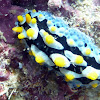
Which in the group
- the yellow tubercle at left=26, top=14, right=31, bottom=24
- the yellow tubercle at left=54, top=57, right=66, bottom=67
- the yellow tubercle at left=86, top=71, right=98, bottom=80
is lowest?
the yellow tubercle at left=86, top=71, right=98, bottom=80

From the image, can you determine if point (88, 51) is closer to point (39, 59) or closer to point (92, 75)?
point (92, 75)

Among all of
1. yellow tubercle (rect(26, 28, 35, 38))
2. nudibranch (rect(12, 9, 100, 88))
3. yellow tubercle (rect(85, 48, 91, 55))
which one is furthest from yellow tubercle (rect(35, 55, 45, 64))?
yellow tubercle (rect(85, 48, 91, 55))

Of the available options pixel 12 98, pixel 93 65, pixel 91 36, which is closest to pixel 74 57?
pixel 93 65

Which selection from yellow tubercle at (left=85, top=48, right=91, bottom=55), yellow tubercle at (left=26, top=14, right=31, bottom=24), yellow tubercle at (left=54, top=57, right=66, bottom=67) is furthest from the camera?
yellow tubercle at (left=26, top=14, right=31, bottom=24)

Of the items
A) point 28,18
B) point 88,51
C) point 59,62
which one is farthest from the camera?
point 28,18

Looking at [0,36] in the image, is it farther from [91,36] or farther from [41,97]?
[91,36]

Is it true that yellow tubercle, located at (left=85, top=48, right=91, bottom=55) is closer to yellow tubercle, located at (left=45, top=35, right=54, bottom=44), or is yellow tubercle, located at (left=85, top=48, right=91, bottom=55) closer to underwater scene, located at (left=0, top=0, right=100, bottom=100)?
underwater scene, located at (left=0, top=0, right=100, bottom=100)

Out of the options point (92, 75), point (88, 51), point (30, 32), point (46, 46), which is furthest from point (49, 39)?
point (92, 75)

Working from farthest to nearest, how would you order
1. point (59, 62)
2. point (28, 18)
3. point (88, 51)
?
1. point (28, 18)
2. point (88, 51)
3. point (59, 62)
